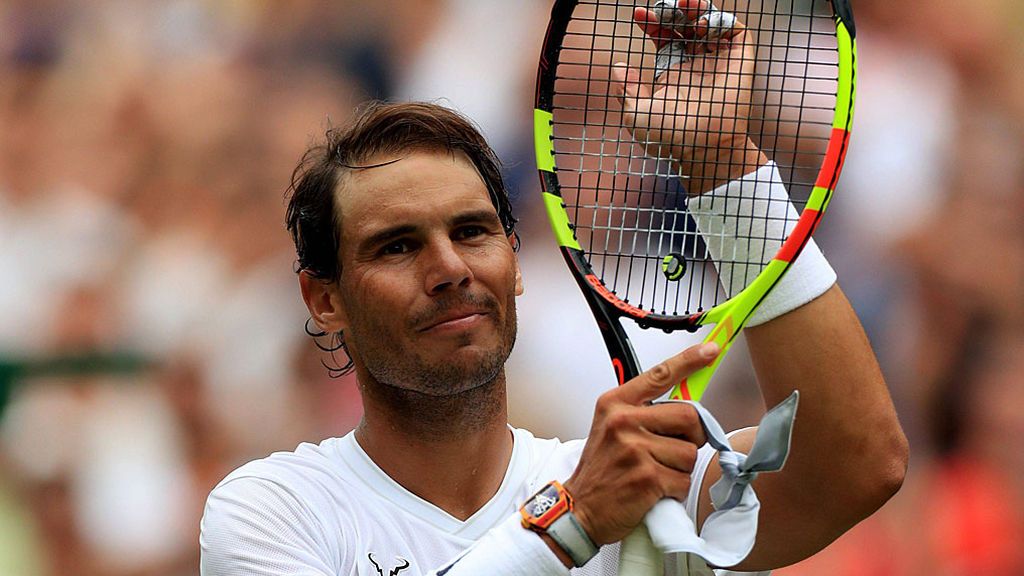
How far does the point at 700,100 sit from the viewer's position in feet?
8.41

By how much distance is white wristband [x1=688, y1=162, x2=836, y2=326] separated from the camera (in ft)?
8.66

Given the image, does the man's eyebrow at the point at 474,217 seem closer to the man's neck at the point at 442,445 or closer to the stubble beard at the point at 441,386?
the stubble beard at the point at 441,386

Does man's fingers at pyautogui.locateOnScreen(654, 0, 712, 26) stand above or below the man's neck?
above

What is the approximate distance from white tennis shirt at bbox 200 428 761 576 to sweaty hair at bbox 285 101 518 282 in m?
0.46

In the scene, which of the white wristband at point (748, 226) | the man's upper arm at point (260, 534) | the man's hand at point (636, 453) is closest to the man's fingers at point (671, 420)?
the man's hand at point (636, 453)

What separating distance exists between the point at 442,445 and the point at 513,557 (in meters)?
0.58

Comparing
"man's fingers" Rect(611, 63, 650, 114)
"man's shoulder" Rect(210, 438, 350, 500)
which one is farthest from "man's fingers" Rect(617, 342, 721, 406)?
"man's shoulder" Rect(210, 438, 350, 500)

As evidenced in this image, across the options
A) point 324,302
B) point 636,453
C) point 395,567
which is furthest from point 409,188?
point 636,453

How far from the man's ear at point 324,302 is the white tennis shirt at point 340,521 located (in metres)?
0.28

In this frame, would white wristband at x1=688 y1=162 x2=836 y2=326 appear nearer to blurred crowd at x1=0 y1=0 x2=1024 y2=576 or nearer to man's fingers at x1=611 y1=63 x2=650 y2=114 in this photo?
man's fingers at x1=611 y1=63 x2=650 y2=114

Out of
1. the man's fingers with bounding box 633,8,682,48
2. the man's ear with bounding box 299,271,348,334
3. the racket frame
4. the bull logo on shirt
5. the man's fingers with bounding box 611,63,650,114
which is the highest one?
the man's fingers with bounding box 633,8,682,48

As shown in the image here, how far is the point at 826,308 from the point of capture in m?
2.59

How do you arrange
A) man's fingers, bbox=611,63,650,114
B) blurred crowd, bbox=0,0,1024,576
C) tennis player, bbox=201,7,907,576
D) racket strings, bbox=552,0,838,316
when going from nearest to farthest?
1. tennis player, bbox=201,7,907,576
2. man's fingers, bbox=611,63,650,114
3. racket strings, bbox=552,0,838,316
4. blurred crowd, bbox=0,0,1024,576

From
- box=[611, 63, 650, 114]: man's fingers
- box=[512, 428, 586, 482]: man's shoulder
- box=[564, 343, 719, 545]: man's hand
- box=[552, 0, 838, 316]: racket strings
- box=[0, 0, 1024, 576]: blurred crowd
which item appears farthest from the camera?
box=[0, 0, 1024, 576]: blurred crowd
